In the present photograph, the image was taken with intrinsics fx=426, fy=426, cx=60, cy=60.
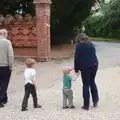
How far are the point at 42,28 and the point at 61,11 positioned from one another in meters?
5.37

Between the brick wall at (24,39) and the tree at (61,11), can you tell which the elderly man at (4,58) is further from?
the tree at (61,11)

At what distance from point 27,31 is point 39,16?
93 centimetres

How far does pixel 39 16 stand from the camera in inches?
750

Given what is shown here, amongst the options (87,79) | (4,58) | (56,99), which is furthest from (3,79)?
(87,79)

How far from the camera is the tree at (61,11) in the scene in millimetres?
23328

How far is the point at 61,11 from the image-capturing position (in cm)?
2419

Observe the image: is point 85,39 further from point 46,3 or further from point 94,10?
point 94,10

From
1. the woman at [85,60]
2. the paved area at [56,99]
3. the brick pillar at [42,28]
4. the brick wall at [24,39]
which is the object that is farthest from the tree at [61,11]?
the woman at [85,60]

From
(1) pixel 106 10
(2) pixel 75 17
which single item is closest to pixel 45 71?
(2) pixel 75 17

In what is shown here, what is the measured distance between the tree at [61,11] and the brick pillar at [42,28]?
3806 millimetres

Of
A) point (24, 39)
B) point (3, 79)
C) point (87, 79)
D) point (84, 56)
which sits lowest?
point (24, 39)

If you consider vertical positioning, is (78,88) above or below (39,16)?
below

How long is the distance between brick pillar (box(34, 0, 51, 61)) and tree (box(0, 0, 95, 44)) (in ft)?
12.5

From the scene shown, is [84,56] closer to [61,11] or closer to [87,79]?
[87,79]
